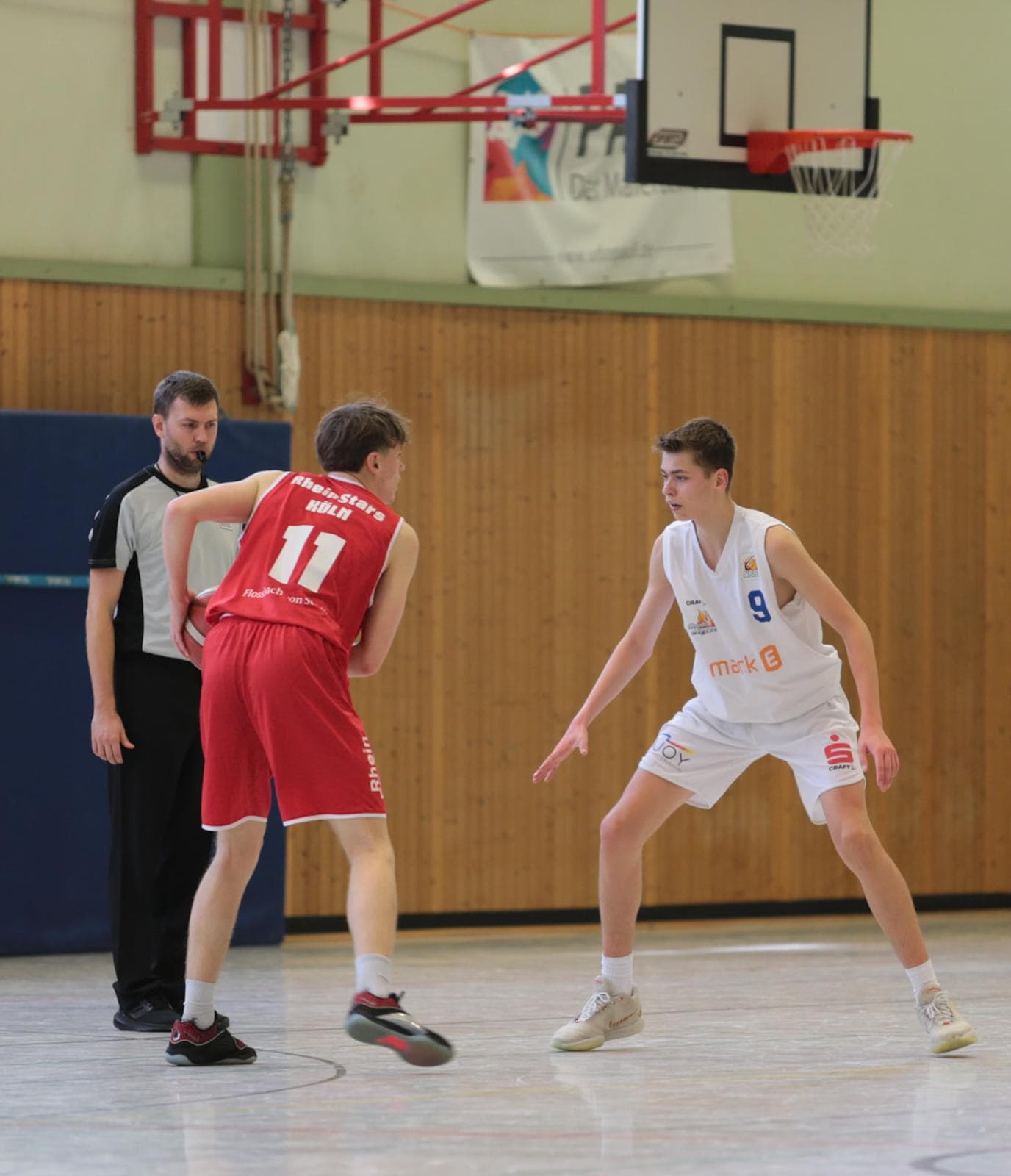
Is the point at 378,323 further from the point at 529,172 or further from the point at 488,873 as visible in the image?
the point at 488,873

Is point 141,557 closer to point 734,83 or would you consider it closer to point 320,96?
point 734,83

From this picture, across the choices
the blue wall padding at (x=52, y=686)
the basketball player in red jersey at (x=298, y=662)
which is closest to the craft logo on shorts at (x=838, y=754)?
the basketball player in red jersey at (x=298, y=662)

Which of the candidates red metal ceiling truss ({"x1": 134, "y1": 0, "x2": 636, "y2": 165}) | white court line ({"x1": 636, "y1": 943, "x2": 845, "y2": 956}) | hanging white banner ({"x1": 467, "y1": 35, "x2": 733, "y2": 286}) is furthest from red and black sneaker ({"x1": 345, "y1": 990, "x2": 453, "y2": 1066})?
hanging white banner ({"x1": 467, "y1": 35, "x2": 733, "y2": 286})

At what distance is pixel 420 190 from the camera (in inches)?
344

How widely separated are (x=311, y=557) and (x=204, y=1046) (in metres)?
1.32

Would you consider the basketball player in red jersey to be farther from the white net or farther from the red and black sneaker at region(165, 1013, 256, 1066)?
the white net

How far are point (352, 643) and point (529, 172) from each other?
16.0 ft

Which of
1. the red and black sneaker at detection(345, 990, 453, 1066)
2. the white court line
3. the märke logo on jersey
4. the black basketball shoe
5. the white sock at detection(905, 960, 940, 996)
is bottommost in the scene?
the white court line

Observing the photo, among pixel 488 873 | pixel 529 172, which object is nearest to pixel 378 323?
pixel 529 172

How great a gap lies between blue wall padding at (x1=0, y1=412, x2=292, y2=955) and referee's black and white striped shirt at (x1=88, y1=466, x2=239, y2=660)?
2.09m

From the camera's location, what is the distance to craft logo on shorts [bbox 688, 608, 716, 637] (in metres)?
5.15

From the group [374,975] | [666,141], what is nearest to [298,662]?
[374,975]

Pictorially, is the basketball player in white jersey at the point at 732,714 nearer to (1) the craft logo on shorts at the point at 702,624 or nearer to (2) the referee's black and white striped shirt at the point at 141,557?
(1) the craft logo on shorts at the point at 702,624

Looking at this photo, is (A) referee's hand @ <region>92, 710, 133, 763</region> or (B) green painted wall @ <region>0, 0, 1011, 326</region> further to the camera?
(B) green painted wall @ <region>0, 0, 1011, 326</region>
